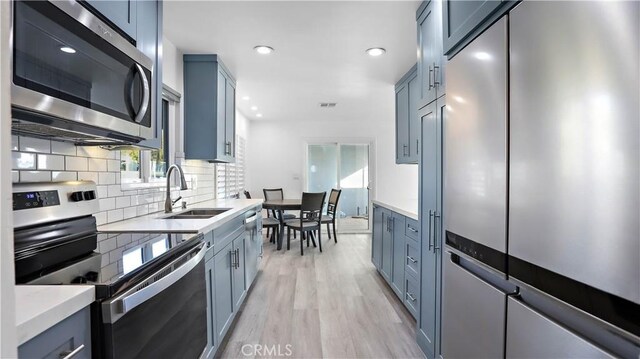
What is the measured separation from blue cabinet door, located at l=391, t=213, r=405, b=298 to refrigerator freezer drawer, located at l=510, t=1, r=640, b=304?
1.83 m

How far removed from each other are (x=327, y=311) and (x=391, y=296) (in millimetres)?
725

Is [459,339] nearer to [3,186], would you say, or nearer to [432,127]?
[432,127]

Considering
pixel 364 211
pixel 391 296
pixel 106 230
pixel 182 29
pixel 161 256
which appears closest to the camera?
pixel 161 256

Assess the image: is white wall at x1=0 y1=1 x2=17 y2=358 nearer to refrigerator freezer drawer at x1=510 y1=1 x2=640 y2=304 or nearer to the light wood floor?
refrigerator freezer drawer at x1=510 y1=1 x2=640 y2=304

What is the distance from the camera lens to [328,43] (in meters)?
2.54

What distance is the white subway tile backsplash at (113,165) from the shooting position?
1747 millimetres

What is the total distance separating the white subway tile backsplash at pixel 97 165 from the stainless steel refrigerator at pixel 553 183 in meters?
1.81

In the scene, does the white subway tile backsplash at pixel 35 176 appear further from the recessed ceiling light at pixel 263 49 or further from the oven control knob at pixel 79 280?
the recessed ceiling light at pixel 263 49

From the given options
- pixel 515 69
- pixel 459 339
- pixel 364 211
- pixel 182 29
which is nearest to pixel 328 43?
pixel 182 29

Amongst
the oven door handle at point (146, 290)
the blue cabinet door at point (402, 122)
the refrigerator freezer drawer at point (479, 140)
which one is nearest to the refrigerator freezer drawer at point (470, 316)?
the refrigerator freezer drawer at point (479, 140)

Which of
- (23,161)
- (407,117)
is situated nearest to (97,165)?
(23,161)

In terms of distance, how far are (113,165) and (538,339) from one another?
6.93 feet

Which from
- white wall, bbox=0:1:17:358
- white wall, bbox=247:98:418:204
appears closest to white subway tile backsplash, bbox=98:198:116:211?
white wall, bbox=0:1:17:358

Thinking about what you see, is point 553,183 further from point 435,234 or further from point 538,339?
point 435,234
